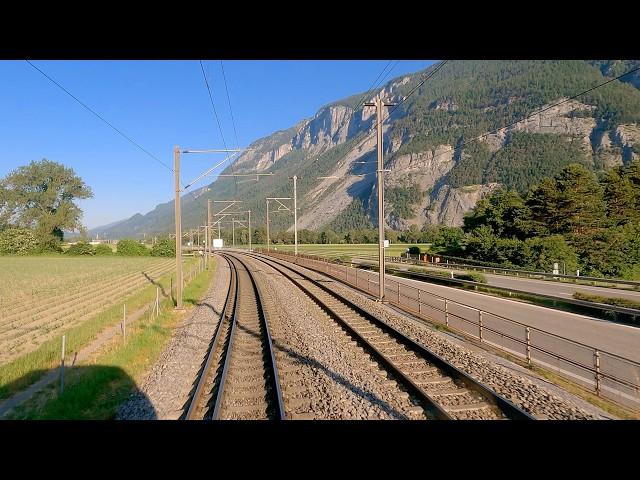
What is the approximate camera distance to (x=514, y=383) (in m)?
8.37

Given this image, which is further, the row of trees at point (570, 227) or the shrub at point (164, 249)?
the shrub at point (164, 249)

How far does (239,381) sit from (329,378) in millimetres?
1747

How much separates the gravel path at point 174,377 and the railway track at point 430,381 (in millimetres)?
3960

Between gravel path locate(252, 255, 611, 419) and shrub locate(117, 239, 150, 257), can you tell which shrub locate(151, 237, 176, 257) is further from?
gravel path locate(252, 255, 611, 419)

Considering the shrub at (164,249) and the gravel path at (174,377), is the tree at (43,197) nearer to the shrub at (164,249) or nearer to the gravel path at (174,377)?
the shrub at (164,249)

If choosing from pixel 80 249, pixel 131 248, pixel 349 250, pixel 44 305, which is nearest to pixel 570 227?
pixel 44 305

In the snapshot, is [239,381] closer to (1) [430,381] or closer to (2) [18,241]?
(1) [430,381]

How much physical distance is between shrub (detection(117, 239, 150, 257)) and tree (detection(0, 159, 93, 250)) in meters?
26.0

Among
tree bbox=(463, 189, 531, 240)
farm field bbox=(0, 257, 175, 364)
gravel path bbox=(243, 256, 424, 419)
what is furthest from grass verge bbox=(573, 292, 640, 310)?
tree bbox=(463, 189, 531, 240)

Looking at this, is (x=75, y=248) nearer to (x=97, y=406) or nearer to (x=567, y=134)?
(x=97, y=406)

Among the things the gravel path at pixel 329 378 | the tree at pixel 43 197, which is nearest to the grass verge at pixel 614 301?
the gravel path at pixel 329 378

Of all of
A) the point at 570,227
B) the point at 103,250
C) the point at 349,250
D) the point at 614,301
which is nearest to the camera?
the point at 614,301

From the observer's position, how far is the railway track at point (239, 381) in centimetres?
689
